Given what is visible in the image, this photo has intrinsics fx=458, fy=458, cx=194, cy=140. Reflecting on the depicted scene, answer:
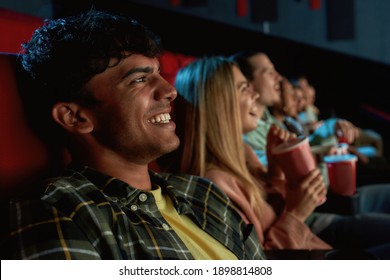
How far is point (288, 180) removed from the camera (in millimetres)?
1091

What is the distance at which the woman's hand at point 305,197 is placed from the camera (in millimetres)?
1048

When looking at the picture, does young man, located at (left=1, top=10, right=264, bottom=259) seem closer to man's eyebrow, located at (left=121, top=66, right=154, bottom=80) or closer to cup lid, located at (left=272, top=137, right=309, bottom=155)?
man's eyebrow, located at (left=121, top=66, right=154, bottom=80)

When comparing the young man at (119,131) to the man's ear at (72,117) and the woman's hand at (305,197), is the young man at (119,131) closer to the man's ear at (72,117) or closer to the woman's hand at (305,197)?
the man's ear at (72,117)

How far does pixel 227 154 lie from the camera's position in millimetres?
1071

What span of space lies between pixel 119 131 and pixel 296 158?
44cm

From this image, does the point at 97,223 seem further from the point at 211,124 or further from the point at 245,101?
the point at 245,101

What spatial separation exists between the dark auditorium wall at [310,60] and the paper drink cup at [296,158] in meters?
1.17

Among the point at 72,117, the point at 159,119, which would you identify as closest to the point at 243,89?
the point at 159,119

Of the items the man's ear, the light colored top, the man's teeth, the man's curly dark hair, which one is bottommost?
the light colored top

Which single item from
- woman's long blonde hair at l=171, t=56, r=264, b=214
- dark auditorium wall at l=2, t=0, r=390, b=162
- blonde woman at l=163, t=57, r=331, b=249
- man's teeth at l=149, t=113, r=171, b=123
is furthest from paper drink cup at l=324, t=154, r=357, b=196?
dark auditorium wall at l=2, t=0, r=390, b=162

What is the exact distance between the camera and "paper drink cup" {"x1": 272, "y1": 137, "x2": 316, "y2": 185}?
1.02m

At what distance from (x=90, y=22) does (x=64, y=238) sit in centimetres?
38

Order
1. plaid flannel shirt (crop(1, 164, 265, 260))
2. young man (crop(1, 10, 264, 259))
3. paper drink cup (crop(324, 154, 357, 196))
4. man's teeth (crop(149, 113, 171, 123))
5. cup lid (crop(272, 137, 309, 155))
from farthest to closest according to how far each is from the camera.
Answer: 1. paper drink cup (crop(324, 154, 357, 196))
2. cup lid (crop(272, 137, 309, 155))
3. man's teeth (crop(149, 113, 171, 123))
4. young man (crop(1, 10, 264, 259))
5. plaid flannel shirt (crop(1, 164, 265, 260))
